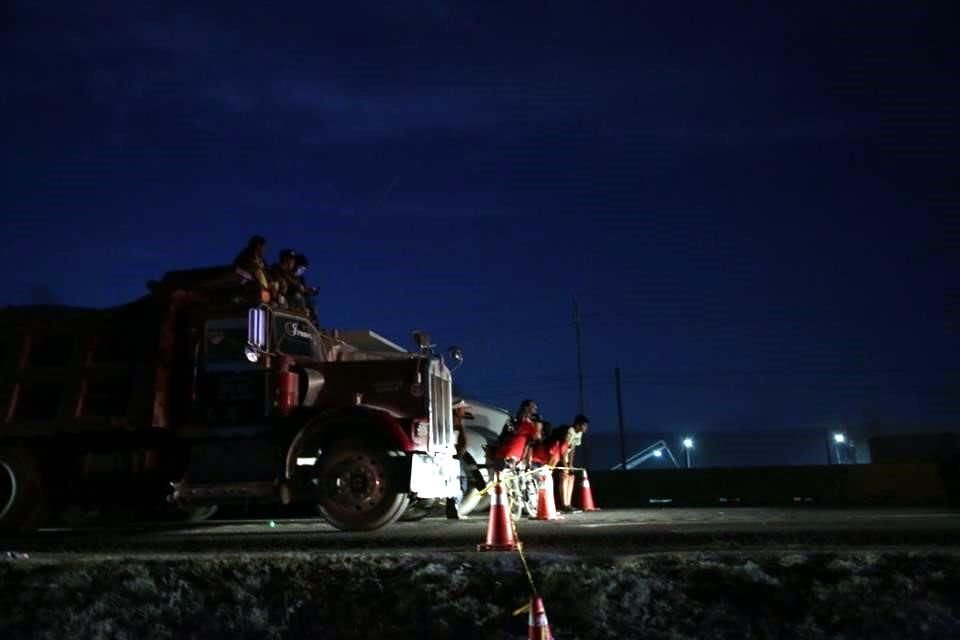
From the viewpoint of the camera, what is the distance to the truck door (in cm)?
1180

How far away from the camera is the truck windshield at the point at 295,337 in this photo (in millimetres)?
12031

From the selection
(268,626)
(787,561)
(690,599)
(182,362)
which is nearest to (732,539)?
(787,561)

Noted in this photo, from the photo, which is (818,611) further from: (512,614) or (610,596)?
(512,614)

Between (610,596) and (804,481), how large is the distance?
15.3m

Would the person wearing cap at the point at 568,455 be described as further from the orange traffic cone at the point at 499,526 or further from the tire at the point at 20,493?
the tire at the point at 20,493

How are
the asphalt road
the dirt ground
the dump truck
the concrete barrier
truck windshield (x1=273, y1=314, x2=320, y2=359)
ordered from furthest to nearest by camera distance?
the concrete barrier, truck windshield (x1=273, y1=314, x2=320, y2=359), the dump truck, the asphalt road, the dirt ground

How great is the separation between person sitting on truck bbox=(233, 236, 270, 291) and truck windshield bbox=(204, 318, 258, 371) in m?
0.60

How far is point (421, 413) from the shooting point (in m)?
11.8

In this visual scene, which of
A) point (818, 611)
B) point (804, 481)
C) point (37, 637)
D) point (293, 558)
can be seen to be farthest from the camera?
point (804, 481)

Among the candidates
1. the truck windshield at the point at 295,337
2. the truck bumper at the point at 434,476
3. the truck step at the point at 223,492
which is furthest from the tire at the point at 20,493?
the truck bumper at the point at 434,476

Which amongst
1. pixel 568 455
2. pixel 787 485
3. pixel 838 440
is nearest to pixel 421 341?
pixel 568 455

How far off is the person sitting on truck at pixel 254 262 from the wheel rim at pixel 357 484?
2.68m

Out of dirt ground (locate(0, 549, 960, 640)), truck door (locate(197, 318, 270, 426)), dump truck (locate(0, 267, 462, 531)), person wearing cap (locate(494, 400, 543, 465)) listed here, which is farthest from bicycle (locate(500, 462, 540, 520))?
dirt ground (locate(0, 549, 960, 640))

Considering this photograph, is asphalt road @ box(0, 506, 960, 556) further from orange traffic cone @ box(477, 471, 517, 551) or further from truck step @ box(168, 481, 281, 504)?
truck step @ box(168, 481, 281, 504)
